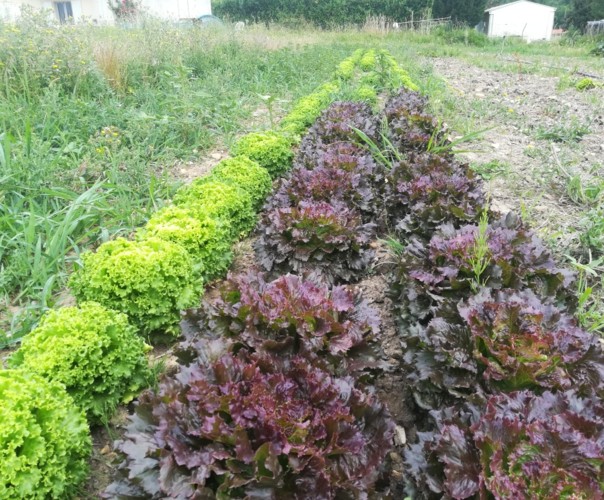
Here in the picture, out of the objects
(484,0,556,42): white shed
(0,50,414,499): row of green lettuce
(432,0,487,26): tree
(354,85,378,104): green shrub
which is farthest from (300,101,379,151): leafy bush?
(484,0,556,42): white shed

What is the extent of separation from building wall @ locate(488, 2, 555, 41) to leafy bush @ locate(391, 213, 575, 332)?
46148 millimetres

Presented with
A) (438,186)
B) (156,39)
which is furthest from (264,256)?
(156,39)

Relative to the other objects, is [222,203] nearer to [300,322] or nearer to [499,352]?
[300,322]

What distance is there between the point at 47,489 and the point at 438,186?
327 centimetres

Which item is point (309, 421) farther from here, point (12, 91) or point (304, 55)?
point (304, 55)

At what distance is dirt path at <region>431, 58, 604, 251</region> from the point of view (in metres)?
4.43

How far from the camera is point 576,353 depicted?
205cm

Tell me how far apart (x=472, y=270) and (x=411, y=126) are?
360 cm

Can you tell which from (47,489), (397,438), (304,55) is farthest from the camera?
(304,55)

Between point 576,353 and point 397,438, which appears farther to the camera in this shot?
point 397,438

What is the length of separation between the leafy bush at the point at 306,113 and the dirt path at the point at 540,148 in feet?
7.64

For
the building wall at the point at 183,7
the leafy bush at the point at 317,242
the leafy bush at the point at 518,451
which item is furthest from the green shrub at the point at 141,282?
the building wall at the point at 183,7

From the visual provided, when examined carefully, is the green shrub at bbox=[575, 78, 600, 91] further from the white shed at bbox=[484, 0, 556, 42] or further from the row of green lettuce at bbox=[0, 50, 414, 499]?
the white shed at bbox=[484, 0, 556, 42]

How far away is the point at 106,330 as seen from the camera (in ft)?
8.31
